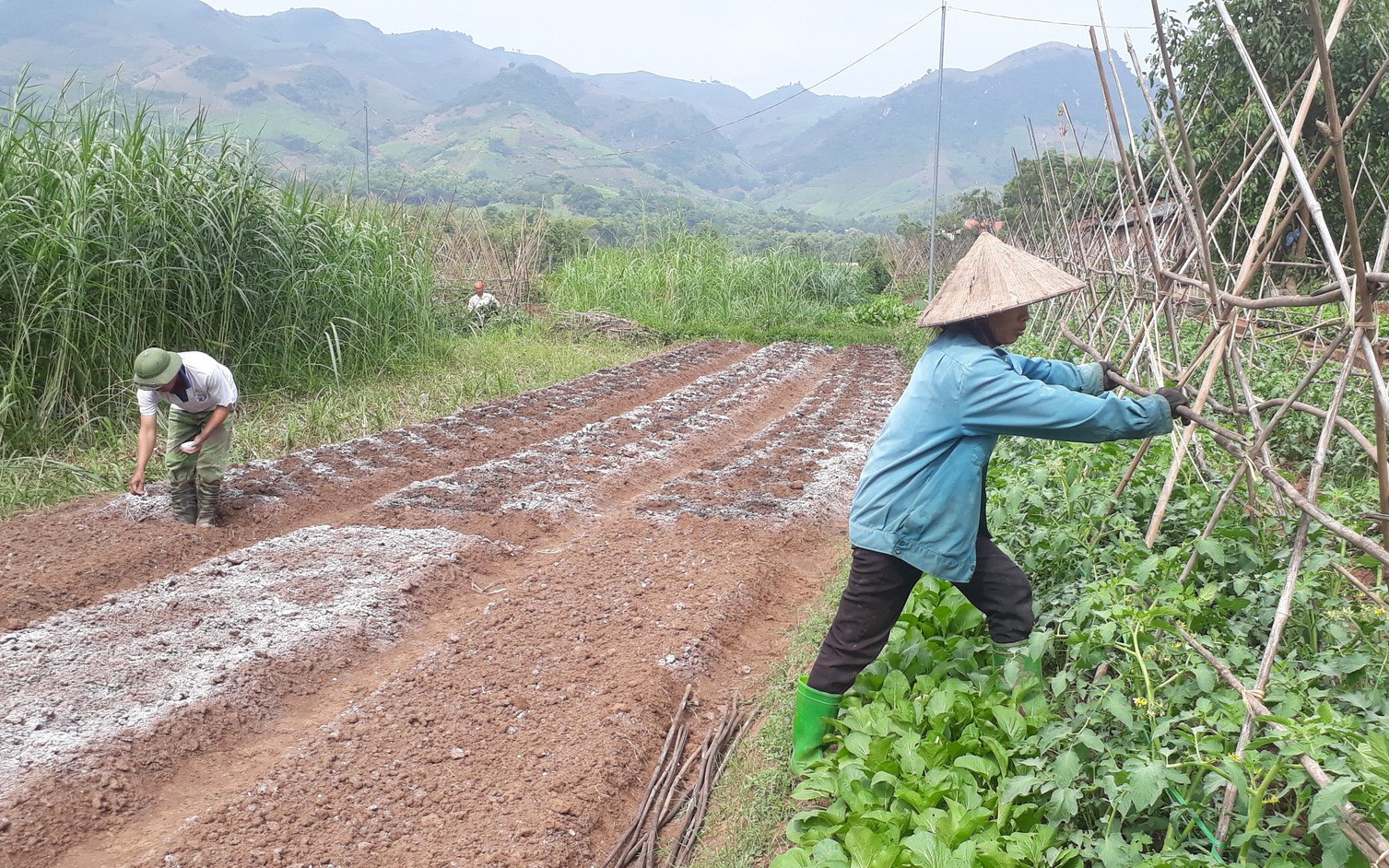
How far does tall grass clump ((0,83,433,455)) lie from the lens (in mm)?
5570

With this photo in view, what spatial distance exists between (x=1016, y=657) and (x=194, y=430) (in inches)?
163

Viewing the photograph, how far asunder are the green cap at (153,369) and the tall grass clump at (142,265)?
5.30ft

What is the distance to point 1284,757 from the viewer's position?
5.74 feet

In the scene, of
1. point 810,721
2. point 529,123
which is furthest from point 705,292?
point 529,123

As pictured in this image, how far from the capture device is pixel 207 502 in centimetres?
478

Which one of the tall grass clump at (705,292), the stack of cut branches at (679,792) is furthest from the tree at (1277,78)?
the stack of cut branches at (679,792)

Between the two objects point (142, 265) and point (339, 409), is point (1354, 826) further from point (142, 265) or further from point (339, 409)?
point (339, 409)

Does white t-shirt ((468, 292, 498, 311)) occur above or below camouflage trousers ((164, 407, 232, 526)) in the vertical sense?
above

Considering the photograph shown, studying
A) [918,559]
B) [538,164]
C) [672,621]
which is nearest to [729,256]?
[672,621]

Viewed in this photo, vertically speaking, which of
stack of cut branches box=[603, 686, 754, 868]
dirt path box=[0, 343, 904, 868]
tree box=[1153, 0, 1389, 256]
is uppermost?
tree box=[1153, 0, 1389, 256]

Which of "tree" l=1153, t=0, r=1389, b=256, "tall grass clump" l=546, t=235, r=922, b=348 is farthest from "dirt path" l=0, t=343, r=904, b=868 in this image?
"tall grass clump" l=546, t=235, r=922, b=348

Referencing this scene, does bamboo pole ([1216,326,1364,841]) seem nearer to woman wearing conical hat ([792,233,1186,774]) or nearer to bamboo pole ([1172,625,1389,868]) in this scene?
bamboo pole ([1172,625,1389,868])

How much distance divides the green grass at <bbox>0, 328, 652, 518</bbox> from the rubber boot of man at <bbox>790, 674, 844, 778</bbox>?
4.31m

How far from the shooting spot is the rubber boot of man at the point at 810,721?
2658 millimetres
